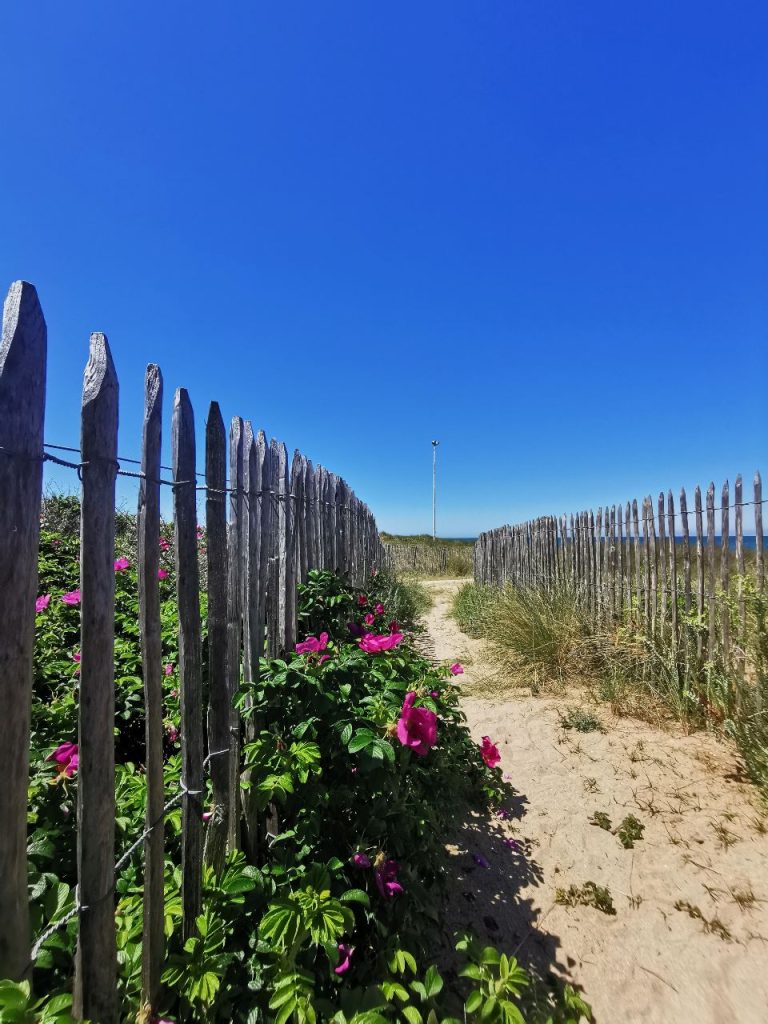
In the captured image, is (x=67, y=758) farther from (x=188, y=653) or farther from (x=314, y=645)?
(x=314, y=645)

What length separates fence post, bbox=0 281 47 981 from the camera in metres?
0.86

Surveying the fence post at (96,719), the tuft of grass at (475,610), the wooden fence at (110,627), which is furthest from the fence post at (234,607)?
the tuft of grass at (475,610)

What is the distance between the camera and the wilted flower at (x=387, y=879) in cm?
152

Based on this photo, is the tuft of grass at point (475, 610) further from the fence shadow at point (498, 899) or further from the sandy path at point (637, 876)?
the fence shadow at point (498, 899)

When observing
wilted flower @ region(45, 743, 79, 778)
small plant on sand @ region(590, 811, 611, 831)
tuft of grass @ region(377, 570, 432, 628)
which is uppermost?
wilted flower @ region(45, 743, 79, 778)

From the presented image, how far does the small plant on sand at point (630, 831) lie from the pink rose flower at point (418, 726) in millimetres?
1865

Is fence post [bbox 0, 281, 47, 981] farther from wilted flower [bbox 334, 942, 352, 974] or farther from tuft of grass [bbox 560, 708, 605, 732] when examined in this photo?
tuft of grass [bbox 560, 708, 605, 732]

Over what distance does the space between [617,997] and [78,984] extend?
1897 mm

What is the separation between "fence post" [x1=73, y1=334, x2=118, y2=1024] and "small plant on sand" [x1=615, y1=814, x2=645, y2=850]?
2554 millimetres

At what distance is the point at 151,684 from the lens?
4.08ft

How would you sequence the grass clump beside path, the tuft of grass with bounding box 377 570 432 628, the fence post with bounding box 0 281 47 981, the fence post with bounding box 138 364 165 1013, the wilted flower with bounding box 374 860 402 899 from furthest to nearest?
the tuft of grass with bounding box 377 570 432 628
the grass clump beside path
the wilted flower with bounding box 374 860 402 899
the fence post with bounding box 138 364 165 1013
the fence post with bounding box 0 281 47 981

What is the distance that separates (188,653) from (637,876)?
2.52m

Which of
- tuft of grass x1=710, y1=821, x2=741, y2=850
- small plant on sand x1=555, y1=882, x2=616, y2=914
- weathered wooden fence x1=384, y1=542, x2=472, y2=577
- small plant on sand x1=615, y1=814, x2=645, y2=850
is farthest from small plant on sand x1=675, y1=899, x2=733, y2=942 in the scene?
weathered wooden fence x1=384, y1=542, x2=472, y2=577

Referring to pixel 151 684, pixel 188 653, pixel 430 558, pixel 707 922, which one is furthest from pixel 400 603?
pixel 430 558
